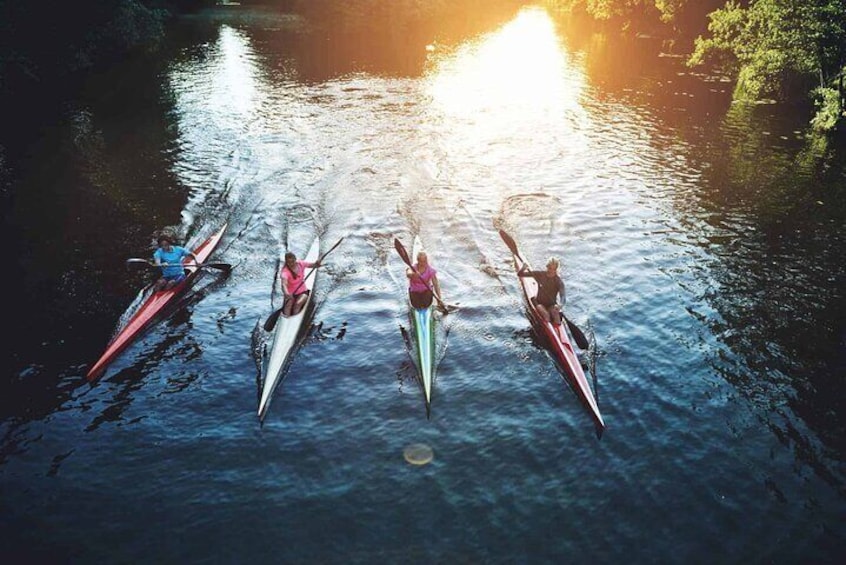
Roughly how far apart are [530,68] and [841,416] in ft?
147

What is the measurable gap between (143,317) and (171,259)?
207 cm

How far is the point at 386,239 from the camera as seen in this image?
18531 millimetres

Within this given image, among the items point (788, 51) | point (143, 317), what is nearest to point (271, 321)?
point (143, 317)

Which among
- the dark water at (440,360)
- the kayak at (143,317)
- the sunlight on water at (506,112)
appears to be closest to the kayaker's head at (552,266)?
the dark water at (440,360)

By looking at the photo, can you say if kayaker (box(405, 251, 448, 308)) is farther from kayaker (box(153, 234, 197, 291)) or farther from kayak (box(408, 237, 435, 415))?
kayaker (box(153, 234, 197, 291))

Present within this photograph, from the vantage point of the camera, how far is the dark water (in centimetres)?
888

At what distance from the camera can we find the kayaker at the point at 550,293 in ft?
42.8

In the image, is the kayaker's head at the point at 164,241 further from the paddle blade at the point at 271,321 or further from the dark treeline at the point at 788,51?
the dark treeline at the point at 788,51

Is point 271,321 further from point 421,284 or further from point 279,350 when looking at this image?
point 421,284

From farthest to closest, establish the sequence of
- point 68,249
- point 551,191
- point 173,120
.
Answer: point 173,120, point 551,191, point 68,249

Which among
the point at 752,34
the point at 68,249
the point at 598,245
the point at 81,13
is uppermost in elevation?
the point at 752,34

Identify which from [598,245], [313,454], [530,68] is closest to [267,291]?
[313,454]

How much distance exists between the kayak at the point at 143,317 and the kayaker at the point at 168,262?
0.17 metres

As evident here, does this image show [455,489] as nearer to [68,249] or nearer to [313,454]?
[313,454]
